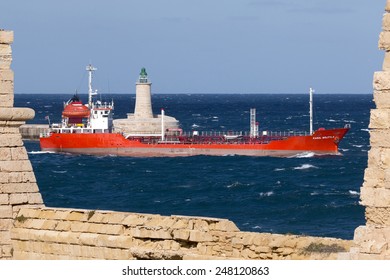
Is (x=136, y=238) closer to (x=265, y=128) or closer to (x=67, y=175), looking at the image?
(x=67, y=175)

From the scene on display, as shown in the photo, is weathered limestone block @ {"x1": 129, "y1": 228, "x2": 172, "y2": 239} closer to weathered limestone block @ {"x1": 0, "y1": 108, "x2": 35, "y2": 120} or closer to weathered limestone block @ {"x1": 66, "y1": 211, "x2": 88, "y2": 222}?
weathered limestone block @ {"x1": 66, "y1": 211, "x2": 88, "y2": 222}

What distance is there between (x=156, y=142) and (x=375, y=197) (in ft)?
284

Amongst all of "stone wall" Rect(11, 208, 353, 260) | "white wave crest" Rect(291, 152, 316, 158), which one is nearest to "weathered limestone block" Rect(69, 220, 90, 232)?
"stone wall" Rect(11, 208, 353, 260)

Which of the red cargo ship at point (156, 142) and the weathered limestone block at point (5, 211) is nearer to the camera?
the weathered limestone block at point (5, 211)

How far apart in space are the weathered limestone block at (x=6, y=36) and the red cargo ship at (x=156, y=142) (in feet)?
245

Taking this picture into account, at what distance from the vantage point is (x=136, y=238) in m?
14.0

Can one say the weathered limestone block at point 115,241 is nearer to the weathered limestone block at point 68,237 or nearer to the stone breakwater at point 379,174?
the weathered limestone block at point 68,237

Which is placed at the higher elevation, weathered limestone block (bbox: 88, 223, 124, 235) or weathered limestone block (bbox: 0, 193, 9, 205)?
weathered limestone block (bbox: 0, 193, 9, 205)

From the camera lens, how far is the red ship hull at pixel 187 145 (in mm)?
90312

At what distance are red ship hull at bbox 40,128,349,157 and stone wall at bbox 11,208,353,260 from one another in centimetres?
7513

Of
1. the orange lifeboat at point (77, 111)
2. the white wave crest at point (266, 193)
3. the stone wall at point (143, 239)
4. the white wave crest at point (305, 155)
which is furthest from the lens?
the orange lifeboat at point (77, 111)

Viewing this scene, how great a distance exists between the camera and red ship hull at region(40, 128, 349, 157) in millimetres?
90312

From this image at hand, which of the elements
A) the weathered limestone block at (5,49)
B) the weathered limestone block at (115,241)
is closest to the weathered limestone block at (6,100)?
the weathered limestone block at (5,49)

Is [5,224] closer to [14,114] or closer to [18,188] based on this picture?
[18,188]
